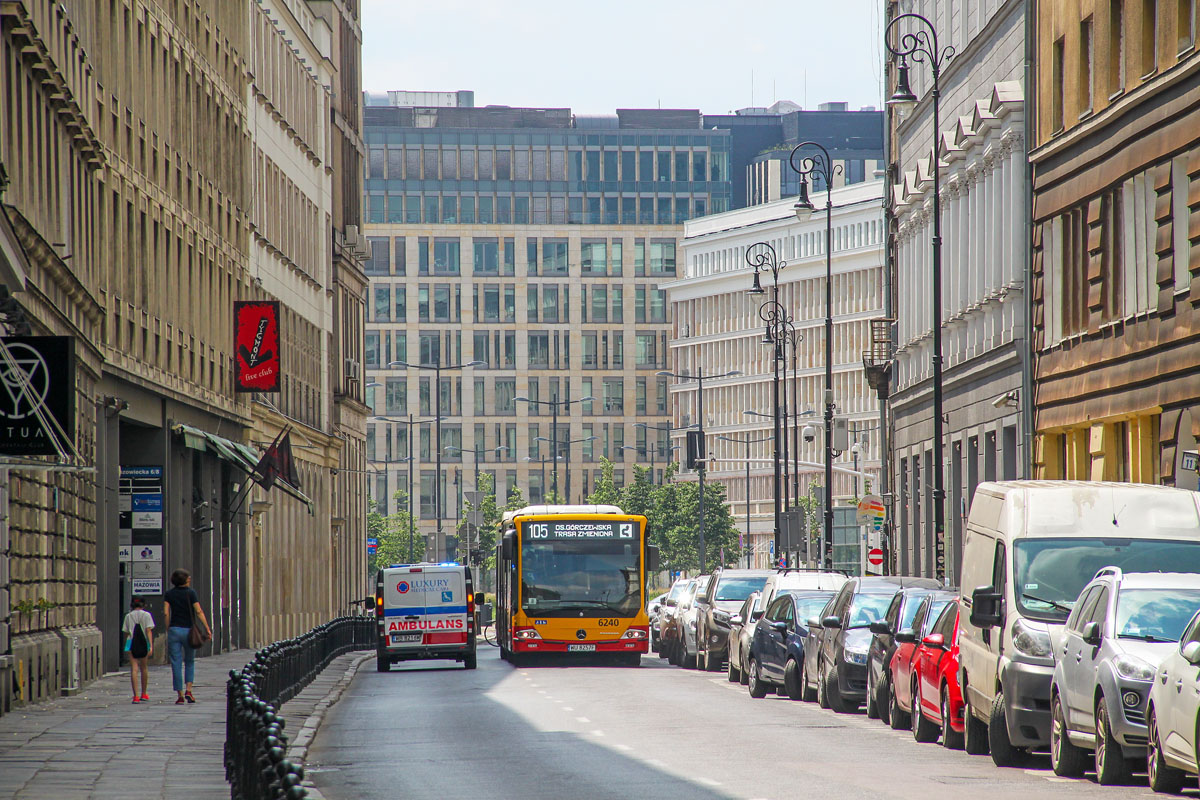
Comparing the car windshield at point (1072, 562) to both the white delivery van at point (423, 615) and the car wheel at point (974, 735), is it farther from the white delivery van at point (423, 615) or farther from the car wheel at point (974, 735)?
the white delivery van at point (423, 615)

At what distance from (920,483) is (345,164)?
3061cm

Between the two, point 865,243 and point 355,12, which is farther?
point 865,243

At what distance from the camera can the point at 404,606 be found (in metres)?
47.3

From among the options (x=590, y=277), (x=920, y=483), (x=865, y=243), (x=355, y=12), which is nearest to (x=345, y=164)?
(x=355, y=12)

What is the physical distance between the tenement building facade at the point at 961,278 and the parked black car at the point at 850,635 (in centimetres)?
1112

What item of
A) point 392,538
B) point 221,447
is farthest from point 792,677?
point 392,538

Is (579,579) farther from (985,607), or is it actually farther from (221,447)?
(985,607)

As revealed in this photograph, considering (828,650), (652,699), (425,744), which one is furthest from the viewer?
(652,699)

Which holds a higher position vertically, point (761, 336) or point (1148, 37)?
point (761, 336)

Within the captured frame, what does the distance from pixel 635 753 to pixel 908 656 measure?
4.46 meters

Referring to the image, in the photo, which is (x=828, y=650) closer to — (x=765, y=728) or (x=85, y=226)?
(x=765, y=728)

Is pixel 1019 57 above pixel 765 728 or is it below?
above

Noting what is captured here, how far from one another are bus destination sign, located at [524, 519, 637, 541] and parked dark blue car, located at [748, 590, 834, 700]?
1360 cm

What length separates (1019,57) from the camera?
45.6 m
